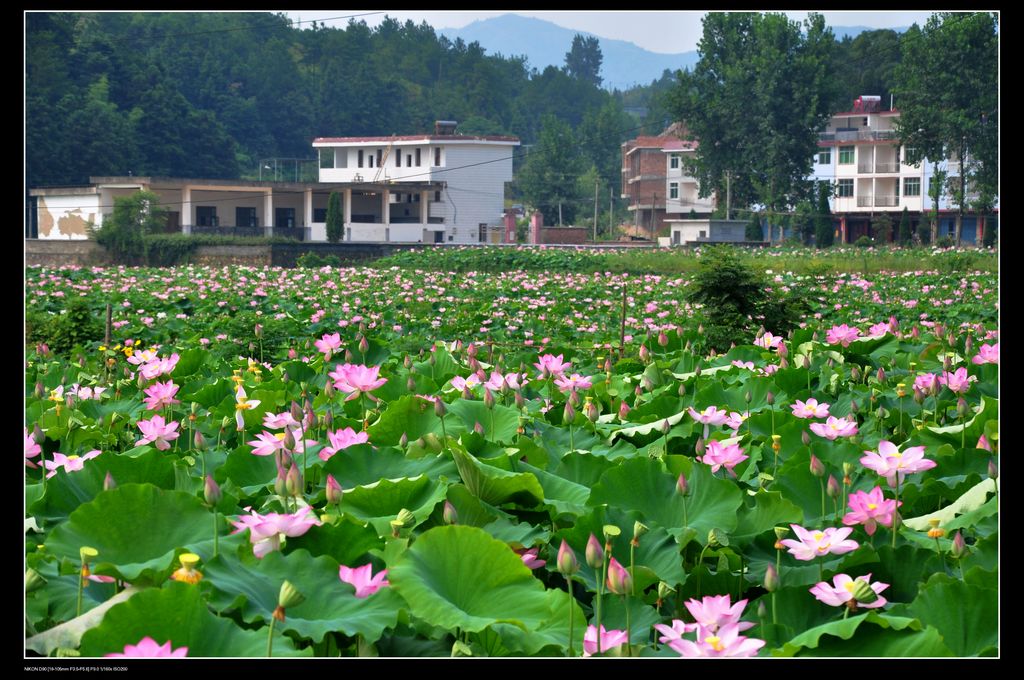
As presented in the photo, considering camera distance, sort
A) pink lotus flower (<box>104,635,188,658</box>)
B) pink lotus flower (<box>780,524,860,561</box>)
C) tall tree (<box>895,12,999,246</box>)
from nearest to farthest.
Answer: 1. pink lotus flower (<box>104,635,188,658</box>)
2. pink lotus flower (<box>780,524,860,561</box>)
3. tall tree (<box>895,12,999,246</box>)

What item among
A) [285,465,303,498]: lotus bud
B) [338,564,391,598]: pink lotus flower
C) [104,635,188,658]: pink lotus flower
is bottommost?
[104,635,188,658]: pink lotus flower

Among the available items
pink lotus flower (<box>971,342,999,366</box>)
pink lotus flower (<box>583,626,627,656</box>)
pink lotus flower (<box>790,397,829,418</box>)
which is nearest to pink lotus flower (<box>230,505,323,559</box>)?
pink lotus flower (<box>583,626,627,656</box>)

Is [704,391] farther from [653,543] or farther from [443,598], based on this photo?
[443,598]

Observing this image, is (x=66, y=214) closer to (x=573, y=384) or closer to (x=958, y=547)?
(x=573, y=384)

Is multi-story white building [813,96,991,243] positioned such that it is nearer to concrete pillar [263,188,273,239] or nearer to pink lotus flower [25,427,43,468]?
concrete pillar [263,188,273,239]

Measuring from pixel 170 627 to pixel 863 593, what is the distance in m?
0.70

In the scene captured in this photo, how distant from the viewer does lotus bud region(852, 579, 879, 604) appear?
46.8 inches

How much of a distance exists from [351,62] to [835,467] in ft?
112

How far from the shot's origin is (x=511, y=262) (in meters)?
20.1

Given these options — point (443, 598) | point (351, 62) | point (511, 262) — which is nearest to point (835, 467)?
point (443, 598)

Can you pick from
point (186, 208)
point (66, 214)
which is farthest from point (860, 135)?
point (66, 214)

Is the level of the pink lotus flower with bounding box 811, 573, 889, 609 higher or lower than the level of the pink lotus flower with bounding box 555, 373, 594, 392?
lower

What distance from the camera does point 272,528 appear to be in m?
1.24

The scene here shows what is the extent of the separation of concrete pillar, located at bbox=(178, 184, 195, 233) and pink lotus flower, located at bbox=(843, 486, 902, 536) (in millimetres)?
28892
